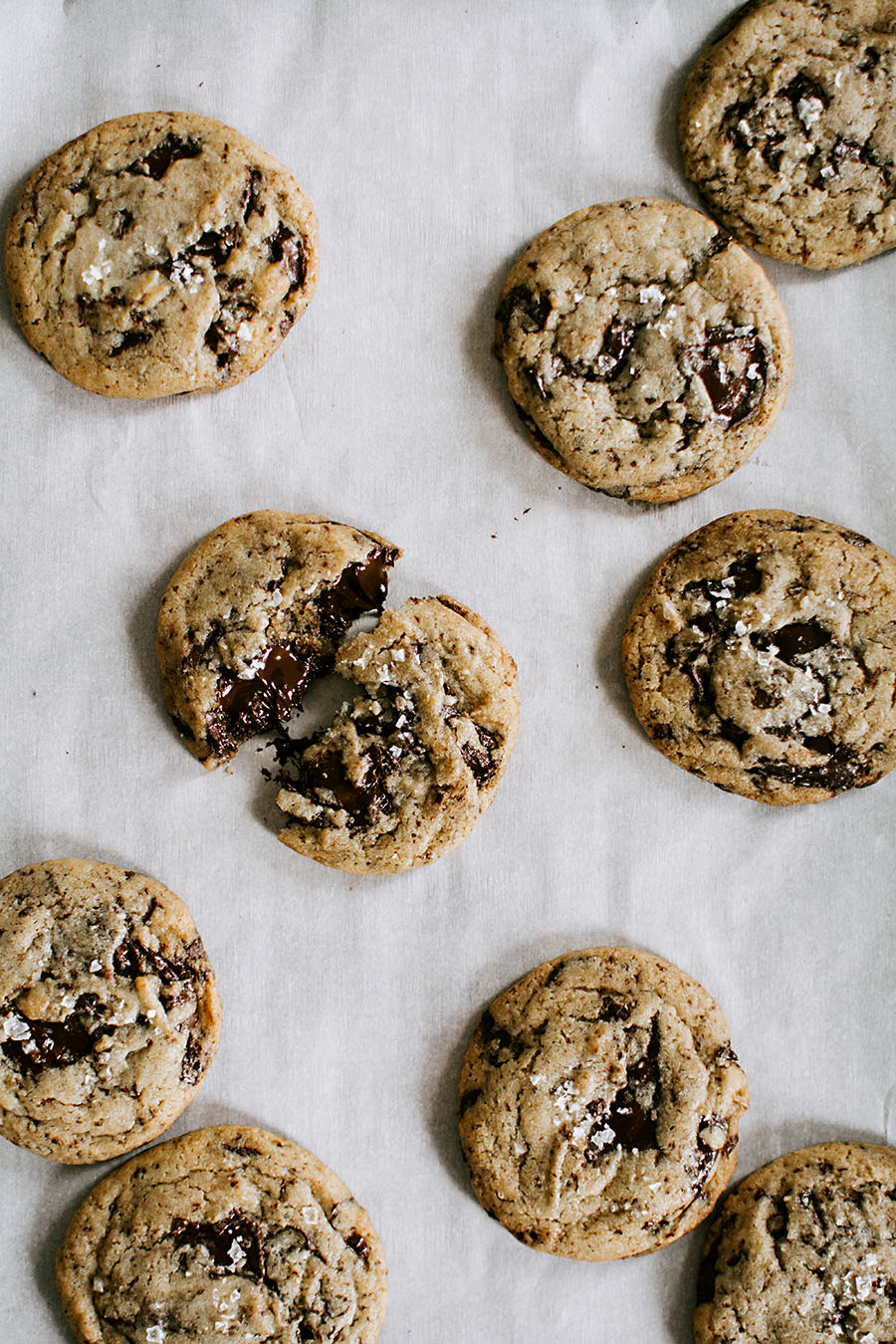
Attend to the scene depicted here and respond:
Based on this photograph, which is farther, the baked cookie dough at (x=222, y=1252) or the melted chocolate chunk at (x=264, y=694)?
the melted chocolate chunk at (x=264, y=694)

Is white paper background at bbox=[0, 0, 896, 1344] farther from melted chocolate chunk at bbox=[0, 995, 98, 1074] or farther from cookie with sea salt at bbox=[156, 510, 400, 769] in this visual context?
melted chocolate chunk at bbox=[0, 995, 98, 1074]

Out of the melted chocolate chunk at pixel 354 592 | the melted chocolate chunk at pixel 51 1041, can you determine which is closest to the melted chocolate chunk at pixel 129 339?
the melted chocolate chunk at pixel 354 592

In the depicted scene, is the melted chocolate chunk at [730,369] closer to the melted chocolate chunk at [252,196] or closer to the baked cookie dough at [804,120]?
the baked cookie dough at [804,120]

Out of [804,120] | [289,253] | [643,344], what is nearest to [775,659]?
[643,344]

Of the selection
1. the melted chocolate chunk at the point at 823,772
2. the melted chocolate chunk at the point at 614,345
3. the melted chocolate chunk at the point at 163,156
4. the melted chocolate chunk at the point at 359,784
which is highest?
the melted chocolate chunk at the point at 163,156

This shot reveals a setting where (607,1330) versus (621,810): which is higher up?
(621,810)

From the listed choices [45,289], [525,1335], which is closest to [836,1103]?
[525,1335]

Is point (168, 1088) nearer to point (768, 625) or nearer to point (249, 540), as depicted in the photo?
point (249, 540)
